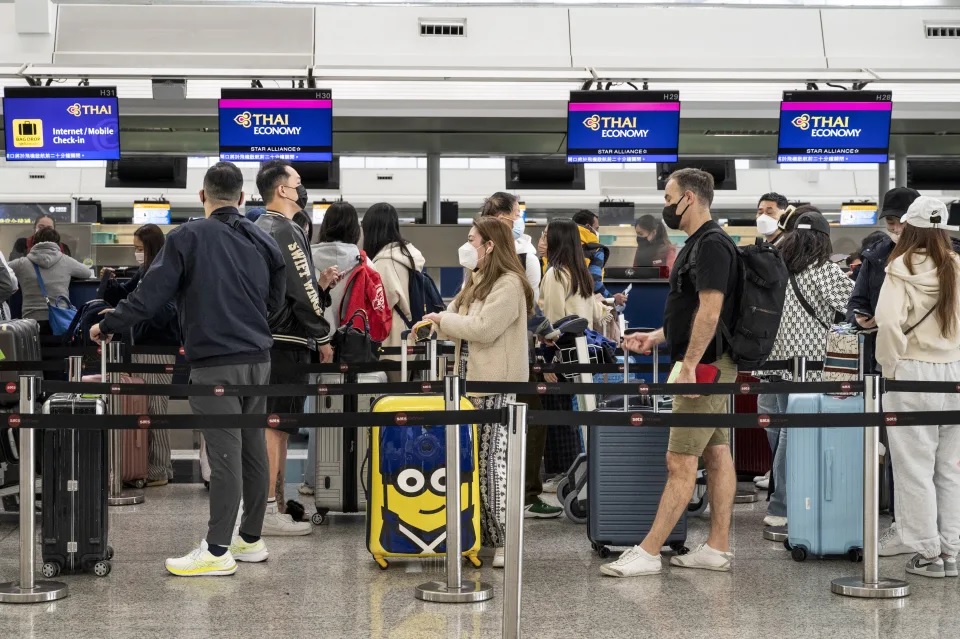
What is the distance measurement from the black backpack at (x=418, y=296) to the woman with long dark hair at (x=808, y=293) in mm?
1934

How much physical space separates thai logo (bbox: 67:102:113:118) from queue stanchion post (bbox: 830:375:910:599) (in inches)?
352

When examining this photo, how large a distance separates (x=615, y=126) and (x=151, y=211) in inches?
451

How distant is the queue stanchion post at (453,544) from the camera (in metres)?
4.19

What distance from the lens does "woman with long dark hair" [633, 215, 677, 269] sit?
516 inches

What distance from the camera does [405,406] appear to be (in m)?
4.72

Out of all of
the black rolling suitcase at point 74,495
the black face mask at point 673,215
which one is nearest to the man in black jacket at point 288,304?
the black rolling suitcase at point 74,495

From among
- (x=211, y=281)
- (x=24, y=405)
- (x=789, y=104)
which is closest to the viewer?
(x=24, y=405)

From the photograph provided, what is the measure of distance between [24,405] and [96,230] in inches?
412

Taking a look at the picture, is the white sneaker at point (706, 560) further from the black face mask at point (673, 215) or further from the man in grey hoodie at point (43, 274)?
the man in grey hoodie at point (43, 274)

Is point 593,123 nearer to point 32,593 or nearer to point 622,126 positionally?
point 622,126

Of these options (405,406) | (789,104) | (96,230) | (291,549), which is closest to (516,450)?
(405,406)

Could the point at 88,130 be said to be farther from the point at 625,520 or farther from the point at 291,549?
the point at 625,520

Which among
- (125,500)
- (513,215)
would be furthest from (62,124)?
(513,215)

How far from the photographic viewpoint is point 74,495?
4703 mm
